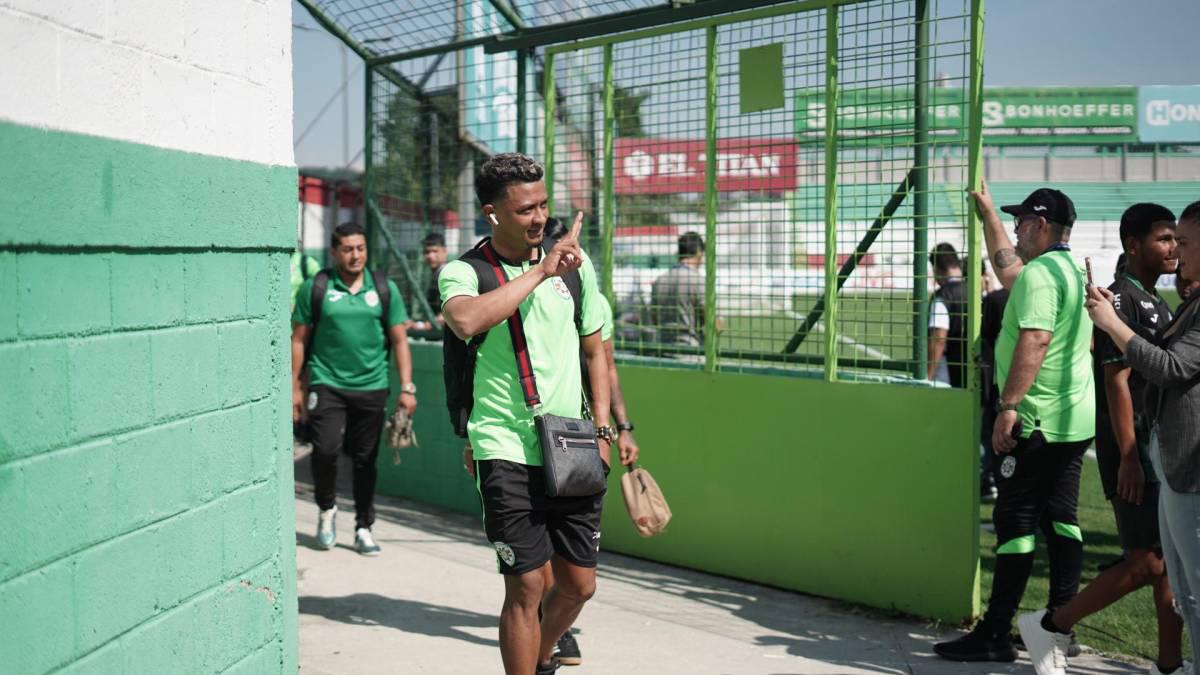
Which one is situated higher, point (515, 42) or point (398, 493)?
point (515, 42)

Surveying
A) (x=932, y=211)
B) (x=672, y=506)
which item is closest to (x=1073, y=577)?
(x=932, y=211)

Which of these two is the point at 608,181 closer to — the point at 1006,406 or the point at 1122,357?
the point at 1006,406

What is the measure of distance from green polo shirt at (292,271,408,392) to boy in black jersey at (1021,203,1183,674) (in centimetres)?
402

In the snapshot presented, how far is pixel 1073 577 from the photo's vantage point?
484cm

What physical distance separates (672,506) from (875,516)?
1.33 m

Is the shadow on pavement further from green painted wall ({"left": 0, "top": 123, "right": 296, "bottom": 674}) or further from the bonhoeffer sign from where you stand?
the bonhoeffer sign

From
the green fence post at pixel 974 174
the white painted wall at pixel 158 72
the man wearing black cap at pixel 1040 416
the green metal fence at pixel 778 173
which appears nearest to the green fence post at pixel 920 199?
the green metal fence at pixel 778 173

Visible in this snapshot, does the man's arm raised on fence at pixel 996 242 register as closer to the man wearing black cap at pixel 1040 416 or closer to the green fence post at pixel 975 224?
the green fence post at pixel 975 224

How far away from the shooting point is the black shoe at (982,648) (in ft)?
16.3

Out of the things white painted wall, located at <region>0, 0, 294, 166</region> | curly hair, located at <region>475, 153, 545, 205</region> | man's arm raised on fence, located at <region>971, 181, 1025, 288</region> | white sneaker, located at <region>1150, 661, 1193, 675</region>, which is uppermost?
white painted wall, located at <region>0, 0, 294, 166</region>

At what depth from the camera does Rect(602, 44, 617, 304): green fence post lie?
6.74 m

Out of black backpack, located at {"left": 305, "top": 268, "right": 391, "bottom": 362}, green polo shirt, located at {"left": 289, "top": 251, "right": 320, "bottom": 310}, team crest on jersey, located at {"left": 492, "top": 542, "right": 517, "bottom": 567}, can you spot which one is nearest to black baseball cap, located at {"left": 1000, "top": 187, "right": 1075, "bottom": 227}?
team crest on jersey, located at {"left": 492, "top": 542, "right": 517, "bottom": 567}

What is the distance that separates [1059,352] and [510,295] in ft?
8.50

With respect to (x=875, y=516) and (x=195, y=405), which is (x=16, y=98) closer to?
(x=195, y=405)
